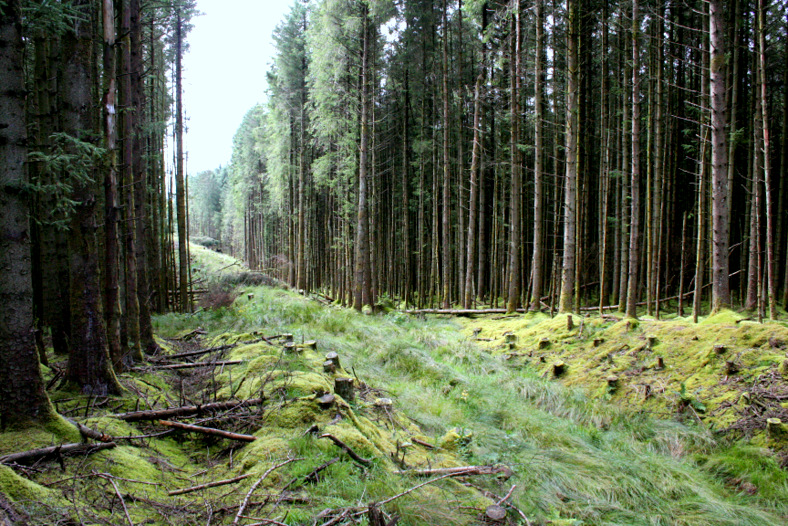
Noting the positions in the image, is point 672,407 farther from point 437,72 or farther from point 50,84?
point 437,72

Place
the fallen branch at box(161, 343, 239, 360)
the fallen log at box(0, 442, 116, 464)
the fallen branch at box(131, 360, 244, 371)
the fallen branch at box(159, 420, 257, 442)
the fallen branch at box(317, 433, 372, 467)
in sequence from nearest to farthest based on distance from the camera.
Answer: the fallen log at box(0, 442, 116, 464) < the fallen branch at box(317, 433, 372, 467) < the fallen branch at box(159, 420, 257, 442) < the fallen branch at box(131, 360, 244, 371) < the fallen branch at box(161, 343, 239, 360)

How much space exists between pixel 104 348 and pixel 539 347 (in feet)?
23.4

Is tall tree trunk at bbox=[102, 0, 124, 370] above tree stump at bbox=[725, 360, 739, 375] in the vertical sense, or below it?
above

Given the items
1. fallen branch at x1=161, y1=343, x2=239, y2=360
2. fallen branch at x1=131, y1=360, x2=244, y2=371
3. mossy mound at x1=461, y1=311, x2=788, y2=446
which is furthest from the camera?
fallen branch at x1=161, y1=343, x2=239, y2=360

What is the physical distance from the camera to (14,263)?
2838 millimetres

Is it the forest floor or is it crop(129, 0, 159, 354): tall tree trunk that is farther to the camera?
crop(129, 0, 159, 354): tall tree trunk

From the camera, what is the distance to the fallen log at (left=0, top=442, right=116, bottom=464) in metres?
2.35

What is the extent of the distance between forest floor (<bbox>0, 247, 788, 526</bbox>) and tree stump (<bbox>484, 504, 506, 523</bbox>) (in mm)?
19

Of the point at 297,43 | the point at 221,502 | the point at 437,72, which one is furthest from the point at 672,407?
the point at 297,43

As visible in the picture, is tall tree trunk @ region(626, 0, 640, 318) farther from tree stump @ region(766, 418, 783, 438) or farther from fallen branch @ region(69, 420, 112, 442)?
fallen branch @ region(69, 420, 112, 442)

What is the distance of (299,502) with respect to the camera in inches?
101

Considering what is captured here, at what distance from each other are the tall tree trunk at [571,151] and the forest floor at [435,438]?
7.25 ft

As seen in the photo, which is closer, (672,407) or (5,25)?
(5,25)

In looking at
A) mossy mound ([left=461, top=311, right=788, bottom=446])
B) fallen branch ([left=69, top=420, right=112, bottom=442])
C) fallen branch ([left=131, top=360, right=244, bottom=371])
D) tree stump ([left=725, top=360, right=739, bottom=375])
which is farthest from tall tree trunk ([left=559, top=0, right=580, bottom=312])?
fallen branch ([left=69, top=420, right=112, bottom=442])
